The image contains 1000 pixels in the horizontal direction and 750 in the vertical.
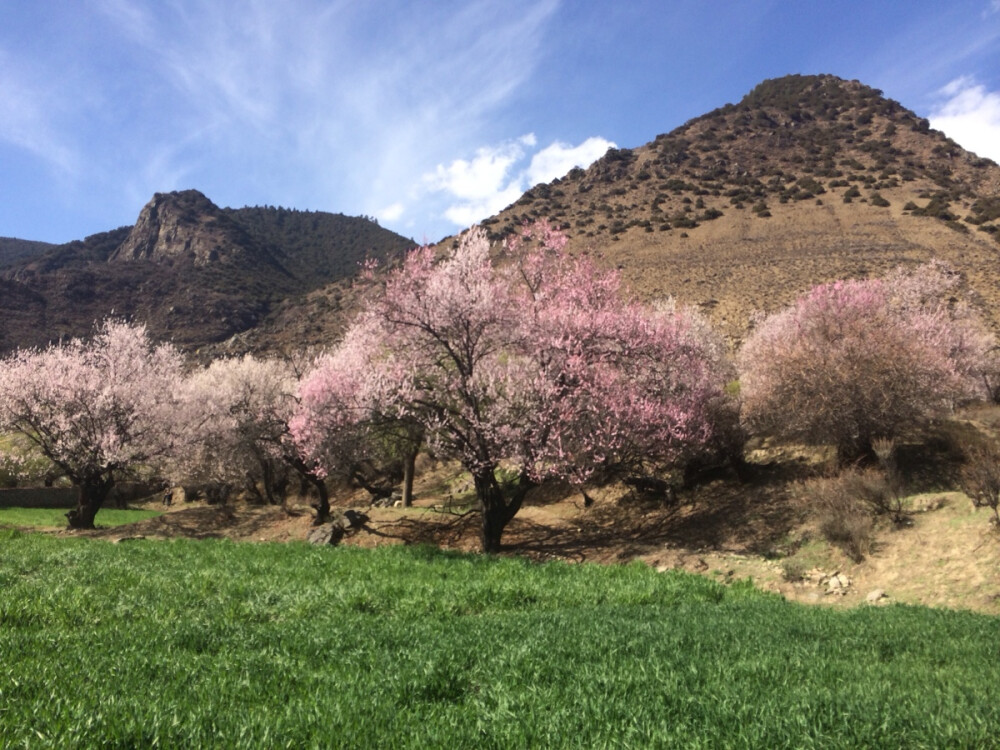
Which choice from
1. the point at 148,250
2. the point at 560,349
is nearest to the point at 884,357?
the point at 560,349

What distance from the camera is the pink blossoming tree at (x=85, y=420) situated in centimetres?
2394

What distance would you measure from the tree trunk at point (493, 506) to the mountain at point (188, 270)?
243 feet

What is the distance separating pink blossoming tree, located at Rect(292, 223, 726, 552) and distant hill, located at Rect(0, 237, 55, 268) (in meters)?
155

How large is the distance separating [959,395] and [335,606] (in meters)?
20.2

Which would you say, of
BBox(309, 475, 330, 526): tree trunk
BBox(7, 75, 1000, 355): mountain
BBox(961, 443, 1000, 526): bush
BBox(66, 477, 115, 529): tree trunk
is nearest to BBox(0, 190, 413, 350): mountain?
BBox(7, 75, 1000, 355): mountain

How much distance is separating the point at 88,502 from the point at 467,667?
2556 cm

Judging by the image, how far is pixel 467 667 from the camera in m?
5.02

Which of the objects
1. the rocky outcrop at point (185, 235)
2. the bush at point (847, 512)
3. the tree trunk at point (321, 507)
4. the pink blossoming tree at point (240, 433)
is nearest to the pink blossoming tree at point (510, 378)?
Answer: the bush at point (847, 512)

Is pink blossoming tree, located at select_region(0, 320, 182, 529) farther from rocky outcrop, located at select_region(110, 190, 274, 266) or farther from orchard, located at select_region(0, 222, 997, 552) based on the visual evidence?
rocky outcrop, located at select_region(110, 190, 274, 266)

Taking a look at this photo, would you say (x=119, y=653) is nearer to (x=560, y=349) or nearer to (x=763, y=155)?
(x=560, y=349)

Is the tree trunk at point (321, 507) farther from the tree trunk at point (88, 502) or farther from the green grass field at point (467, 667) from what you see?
the green grass field at point (467, 667)

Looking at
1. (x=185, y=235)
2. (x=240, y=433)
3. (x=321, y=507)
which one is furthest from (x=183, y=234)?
(x=321, y=507)

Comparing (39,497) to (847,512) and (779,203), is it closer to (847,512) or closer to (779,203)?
(847,512)

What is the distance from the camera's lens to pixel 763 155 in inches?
3639
